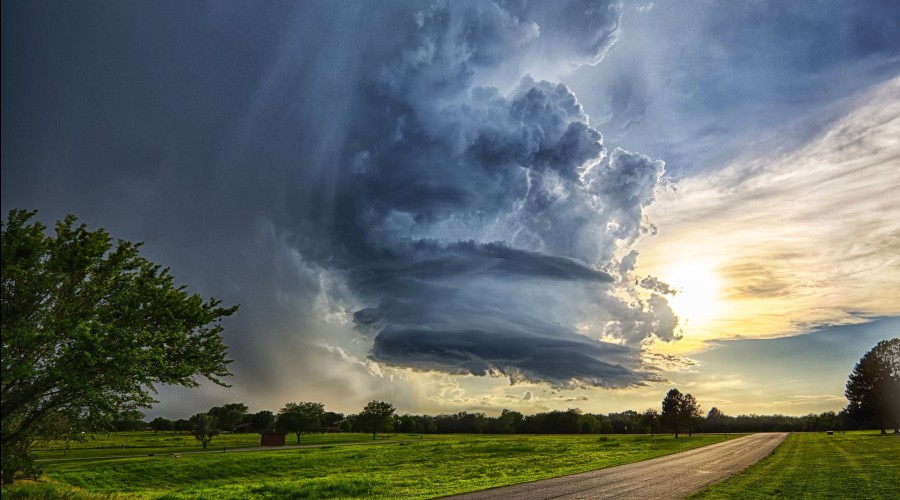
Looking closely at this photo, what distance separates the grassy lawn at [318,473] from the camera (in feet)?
118

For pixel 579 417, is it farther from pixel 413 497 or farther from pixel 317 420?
pixel 413 497

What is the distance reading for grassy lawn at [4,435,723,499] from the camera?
1414 inches

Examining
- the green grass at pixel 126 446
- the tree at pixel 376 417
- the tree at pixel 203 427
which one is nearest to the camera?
the green grass at pixel 126 446

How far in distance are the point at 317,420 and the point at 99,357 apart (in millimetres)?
133479

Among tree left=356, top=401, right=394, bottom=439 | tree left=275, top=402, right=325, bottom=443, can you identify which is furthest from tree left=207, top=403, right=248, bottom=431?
tree left=356, top=401, right=394, bottom=439

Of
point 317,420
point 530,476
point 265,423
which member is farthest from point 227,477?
point 265,423

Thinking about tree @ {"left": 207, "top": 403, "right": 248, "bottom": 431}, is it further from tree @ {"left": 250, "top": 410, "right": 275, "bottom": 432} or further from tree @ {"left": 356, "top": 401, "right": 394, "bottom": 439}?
tree @ {"left": 356, "top": 401, "right": 394, "bottom": 439}

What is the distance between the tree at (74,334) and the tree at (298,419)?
114 metres

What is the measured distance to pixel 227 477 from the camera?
5809 cm

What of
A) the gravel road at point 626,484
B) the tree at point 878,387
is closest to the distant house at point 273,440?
the gravel road at point 626,484

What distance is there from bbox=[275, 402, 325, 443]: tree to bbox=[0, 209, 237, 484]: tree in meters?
114

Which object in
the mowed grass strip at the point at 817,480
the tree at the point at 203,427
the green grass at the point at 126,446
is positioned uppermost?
the tree at the point at 203,427

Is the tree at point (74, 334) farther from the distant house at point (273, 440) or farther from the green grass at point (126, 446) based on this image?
the distant house at point (273, 440)

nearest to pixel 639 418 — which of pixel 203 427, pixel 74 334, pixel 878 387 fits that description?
pixel 878 387
